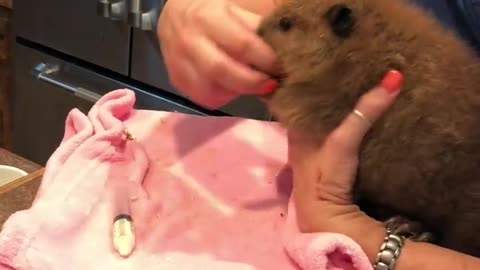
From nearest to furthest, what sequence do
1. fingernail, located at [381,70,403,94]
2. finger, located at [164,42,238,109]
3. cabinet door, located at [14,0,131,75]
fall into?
1. fingernail, located at [381,70,403,94]
2. finger, located at [164,42,238,109]
3. cabinet door, located at [14,0,131,75]

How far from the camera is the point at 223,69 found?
2.40ft

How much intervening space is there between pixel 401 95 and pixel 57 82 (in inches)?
46.9

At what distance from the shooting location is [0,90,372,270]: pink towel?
0.68 meters

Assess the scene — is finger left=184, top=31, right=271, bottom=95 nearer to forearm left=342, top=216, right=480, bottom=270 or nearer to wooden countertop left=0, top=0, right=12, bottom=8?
forearm left=342, top=216, right=480, bottom=270

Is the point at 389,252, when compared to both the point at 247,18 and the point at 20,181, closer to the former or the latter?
the point at 247,18

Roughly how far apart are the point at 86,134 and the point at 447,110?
390 mm

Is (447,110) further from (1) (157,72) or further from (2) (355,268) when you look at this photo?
(1) (157,72)

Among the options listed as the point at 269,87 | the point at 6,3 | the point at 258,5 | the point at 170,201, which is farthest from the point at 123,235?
the point at 6,3

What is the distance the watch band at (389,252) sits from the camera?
2.19ft

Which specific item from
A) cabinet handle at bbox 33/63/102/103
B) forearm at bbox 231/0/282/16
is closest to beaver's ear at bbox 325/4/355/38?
forearm at bbox 231/0/282/16

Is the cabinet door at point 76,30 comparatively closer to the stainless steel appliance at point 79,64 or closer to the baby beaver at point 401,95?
the stainless steel appliance at point 79,64

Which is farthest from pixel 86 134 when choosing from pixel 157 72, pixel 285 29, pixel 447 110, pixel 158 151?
pixel 157 72

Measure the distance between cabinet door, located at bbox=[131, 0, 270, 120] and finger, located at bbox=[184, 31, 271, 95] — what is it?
69cm

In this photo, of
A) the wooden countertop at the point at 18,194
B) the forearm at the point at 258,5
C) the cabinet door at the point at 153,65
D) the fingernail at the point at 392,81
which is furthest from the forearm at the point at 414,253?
the cabinet door at the point at 153,65
